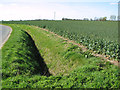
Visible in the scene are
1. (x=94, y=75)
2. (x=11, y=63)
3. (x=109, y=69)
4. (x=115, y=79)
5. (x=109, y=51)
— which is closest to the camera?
(x=115, y=79)

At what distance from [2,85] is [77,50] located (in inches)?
258

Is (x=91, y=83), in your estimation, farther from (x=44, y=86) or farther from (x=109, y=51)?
(x=109, y=51)

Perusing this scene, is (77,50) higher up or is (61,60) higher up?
(77,50)

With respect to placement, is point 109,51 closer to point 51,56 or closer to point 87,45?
point 87,45

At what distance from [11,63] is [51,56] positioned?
200 inches

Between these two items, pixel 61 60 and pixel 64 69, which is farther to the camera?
pixel 61 60

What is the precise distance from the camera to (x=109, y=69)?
798cm

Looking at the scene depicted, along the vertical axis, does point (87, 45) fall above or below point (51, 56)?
above

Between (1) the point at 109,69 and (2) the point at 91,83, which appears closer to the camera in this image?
(2) the point at 91,83

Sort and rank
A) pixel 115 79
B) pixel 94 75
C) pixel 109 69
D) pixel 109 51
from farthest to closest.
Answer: pixel 109 51
pixel 109 69
pixel 94 75
pixel 115 79

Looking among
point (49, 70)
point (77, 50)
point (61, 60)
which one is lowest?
point (49, 70)

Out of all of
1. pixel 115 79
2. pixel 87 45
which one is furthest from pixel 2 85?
pixel 87 45

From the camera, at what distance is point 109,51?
33.5 ft

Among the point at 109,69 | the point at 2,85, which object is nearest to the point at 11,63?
the point at 2,85
